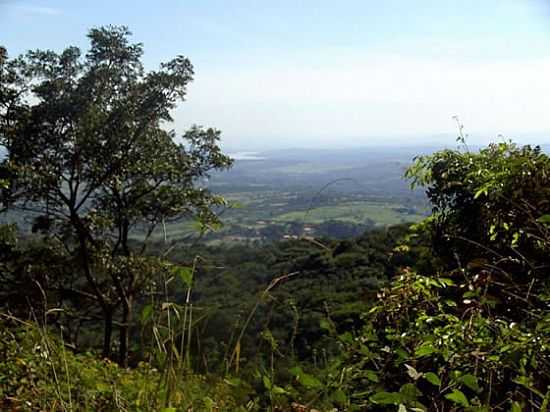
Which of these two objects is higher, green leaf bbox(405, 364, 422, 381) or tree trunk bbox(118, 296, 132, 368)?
green leaf bbox(405, 364, 422, 381)

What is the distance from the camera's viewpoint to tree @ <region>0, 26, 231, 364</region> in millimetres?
8406

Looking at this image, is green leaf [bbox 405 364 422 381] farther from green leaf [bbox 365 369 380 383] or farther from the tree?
the tree

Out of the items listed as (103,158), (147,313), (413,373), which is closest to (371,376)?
(413,373)

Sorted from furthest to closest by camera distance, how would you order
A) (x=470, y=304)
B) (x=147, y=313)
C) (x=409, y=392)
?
(x=470, y=304) → (x=147, y=313) → (x=409, y=392)

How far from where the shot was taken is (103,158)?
8.76m

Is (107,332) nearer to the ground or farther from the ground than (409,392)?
nearer to the ground

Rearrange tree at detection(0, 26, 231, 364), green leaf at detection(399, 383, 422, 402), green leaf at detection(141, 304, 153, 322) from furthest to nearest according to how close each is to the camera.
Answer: tree at detection(0, 26, 231, 364), green leaf at detection(141, 304, 153, 322), green leaf at detection(399, 383, 422, 402)

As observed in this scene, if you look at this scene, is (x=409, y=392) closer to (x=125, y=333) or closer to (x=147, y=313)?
(x=147, y=313)

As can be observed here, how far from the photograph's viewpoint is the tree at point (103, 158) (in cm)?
841

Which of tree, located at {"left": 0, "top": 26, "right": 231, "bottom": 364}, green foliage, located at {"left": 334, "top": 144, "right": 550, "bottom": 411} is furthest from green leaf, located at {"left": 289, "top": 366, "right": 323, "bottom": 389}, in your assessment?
tree, located at {"left": 0, "top": 26, "right": 231, "bottom": 364}

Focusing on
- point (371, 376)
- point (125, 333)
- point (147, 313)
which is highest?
point (147, 313)

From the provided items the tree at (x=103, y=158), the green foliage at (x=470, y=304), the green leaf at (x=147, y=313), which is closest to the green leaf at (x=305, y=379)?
the green foliage at (x=470, y=304)

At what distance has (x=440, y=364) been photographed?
1354 millimetres

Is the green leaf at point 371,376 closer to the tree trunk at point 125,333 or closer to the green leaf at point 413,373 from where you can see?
the green leaf at point 413,373
